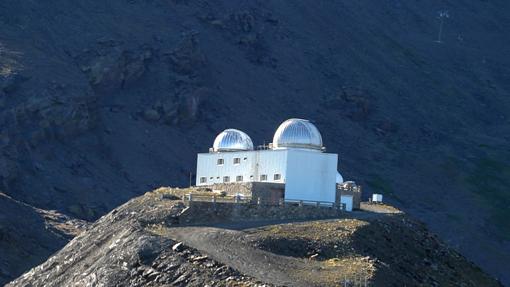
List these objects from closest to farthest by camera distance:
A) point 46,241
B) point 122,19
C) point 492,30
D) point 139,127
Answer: point 46,241, point 139,127, point 122,19, point 492,30

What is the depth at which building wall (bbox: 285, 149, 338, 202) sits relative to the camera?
81750 mm

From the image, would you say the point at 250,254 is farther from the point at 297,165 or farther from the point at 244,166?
the point at 244,166

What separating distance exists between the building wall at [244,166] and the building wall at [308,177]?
41cm

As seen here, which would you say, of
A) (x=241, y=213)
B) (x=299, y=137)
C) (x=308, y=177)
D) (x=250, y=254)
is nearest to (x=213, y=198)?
(x=241, y=213)

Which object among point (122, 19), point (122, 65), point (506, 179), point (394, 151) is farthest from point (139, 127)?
point (506, 179)

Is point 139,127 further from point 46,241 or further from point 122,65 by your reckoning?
point 46,241

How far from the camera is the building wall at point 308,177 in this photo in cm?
8175

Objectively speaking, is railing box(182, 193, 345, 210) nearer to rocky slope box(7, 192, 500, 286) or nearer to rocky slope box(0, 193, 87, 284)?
rocky slope box(7, 192, 500, 286)

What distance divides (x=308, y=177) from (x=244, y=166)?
159 inches

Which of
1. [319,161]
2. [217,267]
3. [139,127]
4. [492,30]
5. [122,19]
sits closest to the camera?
[217,267]

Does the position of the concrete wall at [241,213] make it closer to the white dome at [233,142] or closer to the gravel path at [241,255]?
the gravel path at [241,255]

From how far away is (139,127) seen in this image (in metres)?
137

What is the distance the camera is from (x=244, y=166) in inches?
3342

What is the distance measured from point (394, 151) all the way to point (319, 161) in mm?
71260
